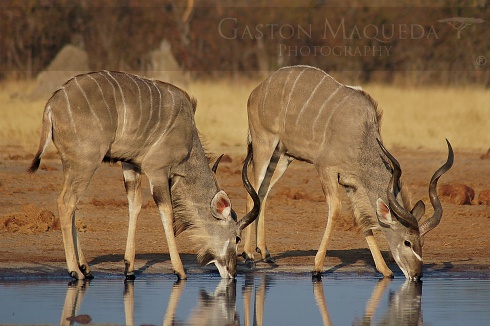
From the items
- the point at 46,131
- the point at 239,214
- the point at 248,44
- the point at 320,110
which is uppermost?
the point at 248,44

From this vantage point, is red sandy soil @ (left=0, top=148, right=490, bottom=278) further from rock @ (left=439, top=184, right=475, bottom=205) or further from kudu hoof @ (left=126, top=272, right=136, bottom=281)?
kudu hoof @ (left=126, top=272, right=136, bottom=281)

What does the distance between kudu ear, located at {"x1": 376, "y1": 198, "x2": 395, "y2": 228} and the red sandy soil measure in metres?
0.34

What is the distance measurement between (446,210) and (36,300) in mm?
6189

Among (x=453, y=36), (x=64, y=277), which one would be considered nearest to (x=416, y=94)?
(x=453, y=36)

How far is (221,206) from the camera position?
27.1 ft

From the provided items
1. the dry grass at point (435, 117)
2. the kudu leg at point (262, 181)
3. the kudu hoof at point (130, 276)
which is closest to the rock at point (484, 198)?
the kudu leg at point (262, 181)

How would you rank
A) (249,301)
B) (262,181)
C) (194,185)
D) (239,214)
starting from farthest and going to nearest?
(239,214), (262,181), (194,185), (249,301)

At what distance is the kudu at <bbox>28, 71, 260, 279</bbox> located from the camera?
25.5ft

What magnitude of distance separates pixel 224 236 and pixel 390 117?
36.0 feet

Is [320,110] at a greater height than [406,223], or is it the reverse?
[320,110]

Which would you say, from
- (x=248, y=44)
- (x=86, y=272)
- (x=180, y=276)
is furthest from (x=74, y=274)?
(x=248, y=44)

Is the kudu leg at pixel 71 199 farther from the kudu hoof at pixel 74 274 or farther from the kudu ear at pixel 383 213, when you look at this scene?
the kudu ear at pixel 383 213

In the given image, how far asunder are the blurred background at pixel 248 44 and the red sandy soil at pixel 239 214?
22.4 ft

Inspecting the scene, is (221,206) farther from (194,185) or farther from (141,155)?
(141,155)
